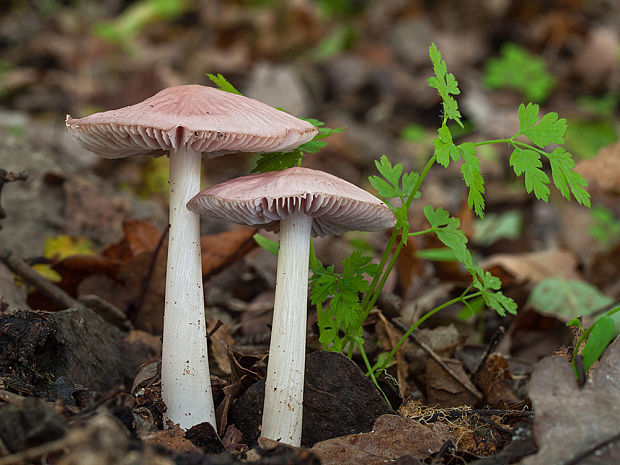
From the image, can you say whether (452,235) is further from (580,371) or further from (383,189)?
(580,371)

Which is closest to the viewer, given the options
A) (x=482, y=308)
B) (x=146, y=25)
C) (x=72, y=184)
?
(x=482, y=308)

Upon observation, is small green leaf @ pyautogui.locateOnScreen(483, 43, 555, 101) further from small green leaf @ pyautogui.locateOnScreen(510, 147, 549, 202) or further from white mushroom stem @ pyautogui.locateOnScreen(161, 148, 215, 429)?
white mushroom stem @ pyautogui.locateOnScreen(161, 148, 215, 429)

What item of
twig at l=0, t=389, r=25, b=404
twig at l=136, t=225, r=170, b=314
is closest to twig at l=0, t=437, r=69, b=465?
twig at l=0, t=389, r=25, b=404

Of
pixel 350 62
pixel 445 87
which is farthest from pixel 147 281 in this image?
pixel 350 62

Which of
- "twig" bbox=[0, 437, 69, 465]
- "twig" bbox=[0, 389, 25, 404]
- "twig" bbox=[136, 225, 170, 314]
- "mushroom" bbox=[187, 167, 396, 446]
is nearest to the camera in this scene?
"twig" bbox=[0, 437, 69, 465]

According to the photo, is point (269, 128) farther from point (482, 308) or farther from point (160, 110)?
point (482, 308)

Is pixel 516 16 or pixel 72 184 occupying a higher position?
pixel 516 16

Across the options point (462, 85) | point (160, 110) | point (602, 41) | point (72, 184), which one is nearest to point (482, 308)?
point (160, 110)
